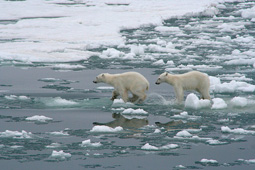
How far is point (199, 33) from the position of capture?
19.4 metres

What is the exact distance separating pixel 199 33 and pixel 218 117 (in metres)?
11.6

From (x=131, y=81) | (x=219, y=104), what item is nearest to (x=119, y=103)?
(x=131, y=81)

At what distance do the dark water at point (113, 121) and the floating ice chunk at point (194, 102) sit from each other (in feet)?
0.44

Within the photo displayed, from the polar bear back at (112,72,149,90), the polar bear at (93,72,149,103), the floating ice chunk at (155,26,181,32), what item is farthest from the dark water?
the floating ice chunk at (155,26,181,32)

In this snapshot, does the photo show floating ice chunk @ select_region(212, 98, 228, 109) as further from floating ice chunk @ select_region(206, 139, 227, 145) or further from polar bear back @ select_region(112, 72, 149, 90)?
floating ice chunk @ select_region(206, 139, 227, 145)

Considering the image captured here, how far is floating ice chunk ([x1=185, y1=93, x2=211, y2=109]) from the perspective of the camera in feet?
28.5

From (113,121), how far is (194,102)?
5.16 ft

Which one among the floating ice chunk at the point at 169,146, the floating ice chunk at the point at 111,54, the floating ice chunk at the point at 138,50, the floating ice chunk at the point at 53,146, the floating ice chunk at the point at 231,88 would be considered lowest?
the floating ice chunk at the point at 53,146

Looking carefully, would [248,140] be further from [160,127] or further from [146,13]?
[146,13]

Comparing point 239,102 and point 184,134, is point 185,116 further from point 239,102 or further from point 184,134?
point 239,102

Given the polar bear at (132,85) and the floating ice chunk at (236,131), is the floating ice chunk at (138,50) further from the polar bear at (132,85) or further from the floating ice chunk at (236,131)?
the floating ice chunk at (236,131)

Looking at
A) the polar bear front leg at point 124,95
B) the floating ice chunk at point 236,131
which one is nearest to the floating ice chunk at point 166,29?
the polar bear front leg at point 124,95

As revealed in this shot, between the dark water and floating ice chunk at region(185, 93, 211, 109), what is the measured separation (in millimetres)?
134

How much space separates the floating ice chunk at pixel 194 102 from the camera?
868 cm
